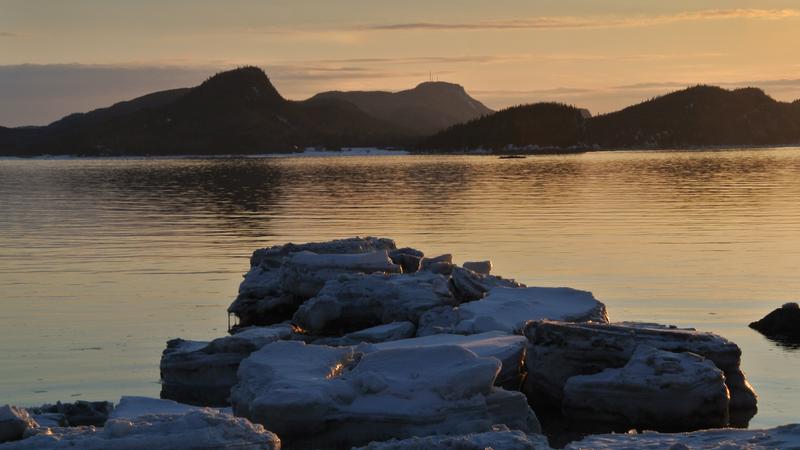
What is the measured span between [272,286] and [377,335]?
20.3 feet

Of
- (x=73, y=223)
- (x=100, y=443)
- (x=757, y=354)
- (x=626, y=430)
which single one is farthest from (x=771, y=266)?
(x=73, y=223)

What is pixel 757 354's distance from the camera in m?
19.0

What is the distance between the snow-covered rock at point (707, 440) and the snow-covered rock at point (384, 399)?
1.58m

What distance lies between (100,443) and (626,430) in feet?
22.4

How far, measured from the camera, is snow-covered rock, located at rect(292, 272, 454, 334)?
66.2 feet

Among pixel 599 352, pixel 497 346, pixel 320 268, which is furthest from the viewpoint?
pixel 320 268

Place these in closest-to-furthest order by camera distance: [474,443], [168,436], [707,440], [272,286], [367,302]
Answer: [168,436], [474,443], [707,440], [367,302], [272,286]

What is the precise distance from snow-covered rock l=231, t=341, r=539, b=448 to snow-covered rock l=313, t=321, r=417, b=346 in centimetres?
363

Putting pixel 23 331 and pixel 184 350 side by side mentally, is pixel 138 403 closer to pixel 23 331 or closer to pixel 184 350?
pixel 184 350

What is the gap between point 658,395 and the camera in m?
14.8

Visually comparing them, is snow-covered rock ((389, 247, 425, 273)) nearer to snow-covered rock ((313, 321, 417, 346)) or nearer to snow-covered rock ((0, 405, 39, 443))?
snow-covered rock ((313, 321, 417, 346))

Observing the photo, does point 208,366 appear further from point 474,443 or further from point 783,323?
point 783,323

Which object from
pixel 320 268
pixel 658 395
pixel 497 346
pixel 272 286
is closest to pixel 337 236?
pixel 272 286

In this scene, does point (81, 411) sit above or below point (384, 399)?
below
